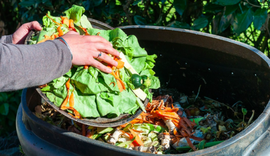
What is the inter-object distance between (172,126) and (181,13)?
1184 mm

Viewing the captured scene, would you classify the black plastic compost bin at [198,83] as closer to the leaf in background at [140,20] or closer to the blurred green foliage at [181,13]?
the blurred green foliage at [181,13]

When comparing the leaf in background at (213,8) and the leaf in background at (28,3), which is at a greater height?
the leaf in background at (213,8)

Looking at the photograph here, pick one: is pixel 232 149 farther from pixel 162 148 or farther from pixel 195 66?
pixel 195 66

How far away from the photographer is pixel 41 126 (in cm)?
151

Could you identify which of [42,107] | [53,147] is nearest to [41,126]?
[53,147]

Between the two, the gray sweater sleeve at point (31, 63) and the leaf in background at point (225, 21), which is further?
the leaf in background at point (225, 21)

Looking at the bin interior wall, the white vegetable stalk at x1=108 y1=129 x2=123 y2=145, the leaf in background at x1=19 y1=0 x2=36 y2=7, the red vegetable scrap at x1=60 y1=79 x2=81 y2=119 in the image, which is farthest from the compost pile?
the leaf in background at x1=19 y1=0 x2=36 y2=7

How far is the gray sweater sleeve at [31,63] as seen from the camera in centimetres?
118

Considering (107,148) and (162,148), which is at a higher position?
(107,148)

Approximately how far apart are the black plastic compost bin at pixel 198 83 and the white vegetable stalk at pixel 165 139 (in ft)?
2.03

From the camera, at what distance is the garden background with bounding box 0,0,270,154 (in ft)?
7.98

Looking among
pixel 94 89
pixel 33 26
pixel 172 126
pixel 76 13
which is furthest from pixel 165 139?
pixel 33 26

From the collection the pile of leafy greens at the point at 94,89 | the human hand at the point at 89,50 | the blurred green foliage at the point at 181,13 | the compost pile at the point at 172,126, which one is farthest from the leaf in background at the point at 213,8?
the human hand at the point at 89,50

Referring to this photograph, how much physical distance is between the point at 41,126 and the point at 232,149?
3.28 ft
